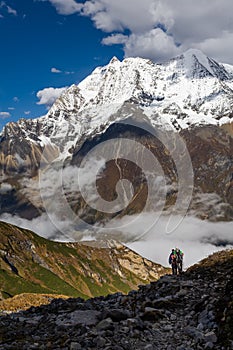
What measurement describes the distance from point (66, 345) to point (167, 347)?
443 cm

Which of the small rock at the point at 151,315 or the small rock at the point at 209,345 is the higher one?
the small rock at the point at 151,315

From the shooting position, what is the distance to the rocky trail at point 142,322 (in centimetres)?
1870

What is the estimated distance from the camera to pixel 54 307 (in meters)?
28.6

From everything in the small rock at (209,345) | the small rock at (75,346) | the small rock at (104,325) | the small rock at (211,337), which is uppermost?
the small rock at (104,325)

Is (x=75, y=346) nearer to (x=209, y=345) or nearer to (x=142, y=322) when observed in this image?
(x=142, y=322)

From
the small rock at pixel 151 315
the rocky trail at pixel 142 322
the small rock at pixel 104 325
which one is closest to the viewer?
the rocky trail at pixel 142 322

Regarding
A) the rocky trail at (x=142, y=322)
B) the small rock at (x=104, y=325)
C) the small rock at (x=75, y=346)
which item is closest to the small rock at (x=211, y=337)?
the rocky trail at (x=142, y=322)

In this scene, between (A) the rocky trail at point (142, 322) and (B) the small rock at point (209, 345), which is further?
(A) the rocky trail at point (142, 322)

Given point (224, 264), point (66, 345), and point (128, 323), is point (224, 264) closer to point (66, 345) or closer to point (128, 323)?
point (128, 323)

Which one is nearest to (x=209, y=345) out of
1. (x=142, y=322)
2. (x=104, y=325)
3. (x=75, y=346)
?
(x=142, y=322)

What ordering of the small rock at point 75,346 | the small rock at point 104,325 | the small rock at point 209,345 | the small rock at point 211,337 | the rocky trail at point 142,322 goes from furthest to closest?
the small rock at point 104,325, the rocky trail at point 142,322, the small rock at point 211,337, the small rock at point 75,346, the small rock at point 209,345

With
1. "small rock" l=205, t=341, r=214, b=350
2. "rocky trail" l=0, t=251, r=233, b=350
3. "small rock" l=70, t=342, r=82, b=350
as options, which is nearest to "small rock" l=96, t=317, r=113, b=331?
"rocky trail" l=0, t=251, r=233, b=350

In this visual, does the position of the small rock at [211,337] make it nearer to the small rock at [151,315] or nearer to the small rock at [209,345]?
the small rock at [209,345]

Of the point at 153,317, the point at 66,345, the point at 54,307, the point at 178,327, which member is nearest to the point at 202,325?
the point at 178,327
